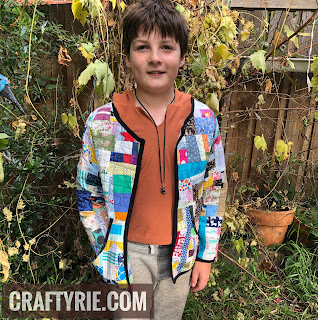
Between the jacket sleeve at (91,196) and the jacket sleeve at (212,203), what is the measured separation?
1.43ft

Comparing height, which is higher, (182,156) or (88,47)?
(88,47)

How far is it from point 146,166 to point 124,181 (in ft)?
0.34

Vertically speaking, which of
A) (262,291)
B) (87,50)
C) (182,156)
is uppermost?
(87,50)

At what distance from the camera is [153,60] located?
1168mm

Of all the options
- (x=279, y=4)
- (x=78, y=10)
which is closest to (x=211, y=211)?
(x=78, y=10)

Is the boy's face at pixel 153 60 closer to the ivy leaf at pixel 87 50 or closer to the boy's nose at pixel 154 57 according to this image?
the boy's nose at pixel 154 57

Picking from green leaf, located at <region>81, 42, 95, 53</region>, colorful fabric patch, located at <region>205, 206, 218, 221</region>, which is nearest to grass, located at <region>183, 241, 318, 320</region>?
colorful fabric patch, located at <region>205, 206, 218, 221</region>

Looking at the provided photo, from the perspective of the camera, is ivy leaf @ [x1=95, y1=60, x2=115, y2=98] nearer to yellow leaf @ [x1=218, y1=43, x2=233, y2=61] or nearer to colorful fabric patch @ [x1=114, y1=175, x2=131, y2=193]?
colorful fabric patch @ [x1=114, y1=175, x2=131, y2=193]

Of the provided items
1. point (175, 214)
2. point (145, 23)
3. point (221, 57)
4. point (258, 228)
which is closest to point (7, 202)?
point (175, 214)

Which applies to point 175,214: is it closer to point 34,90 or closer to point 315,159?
point 34,90

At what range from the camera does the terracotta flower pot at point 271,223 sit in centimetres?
269

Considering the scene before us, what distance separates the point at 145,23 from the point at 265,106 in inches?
71.7

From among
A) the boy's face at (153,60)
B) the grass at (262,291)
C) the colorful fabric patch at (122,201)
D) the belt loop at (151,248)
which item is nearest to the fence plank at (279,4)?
the boy's face at (153,60)

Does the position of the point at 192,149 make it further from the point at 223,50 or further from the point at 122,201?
the point at 223,50
